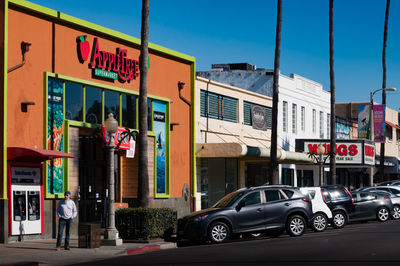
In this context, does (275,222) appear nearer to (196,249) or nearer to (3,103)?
(196,249)

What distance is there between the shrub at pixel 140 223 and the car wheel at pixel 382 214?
11.8 m

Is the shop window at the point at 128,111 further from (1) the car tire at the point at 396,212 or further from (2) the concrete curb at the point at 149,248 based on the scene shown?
(1) the car tire at the point at 396,212

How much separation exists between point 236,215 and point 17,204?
6786 millimetres

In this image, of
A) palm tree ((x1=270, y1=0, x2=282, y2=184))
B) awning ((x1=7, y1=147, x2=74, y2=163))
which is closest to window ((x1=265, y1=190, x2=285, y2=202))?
awning ((x1=7, y1=147, x2=74, y2=163))

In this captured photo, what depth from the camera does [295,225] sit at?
75.0 ft

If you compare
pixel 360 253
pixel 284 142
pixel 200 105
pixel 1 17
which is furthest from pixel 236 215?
pixel 284 142

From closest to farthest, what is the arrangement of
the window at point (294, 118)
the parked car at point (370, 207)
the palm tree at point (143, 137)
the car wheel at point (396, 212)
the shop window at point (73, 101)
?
the palm tree at point (143, 137)
the shop window at point (73, 101)
the parked car at point (370, 207)
the car wheel at point (396, 212)
the window at point (294, 118)

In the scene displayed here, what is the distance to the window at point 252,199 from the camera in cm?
2220

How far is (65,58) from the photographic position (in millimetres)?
23656

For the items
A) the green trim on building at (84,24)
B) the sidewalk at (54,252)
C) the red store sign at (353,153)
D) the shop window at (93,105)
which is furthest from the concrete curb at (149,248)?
the red store sign at (353,153)

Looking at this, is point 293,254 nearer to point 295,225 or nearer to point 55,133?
point 295,225

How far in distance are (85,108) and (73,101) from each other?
687 millimetres

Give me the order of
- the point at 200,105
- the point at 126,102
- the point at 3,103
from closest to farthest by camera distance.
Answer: the point at 3,103 < the point at 126,102 < the point at 200,105

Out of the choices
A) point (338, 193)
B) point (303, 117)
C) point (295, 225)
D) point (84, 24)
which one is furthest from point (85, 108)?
point (303, 117)
